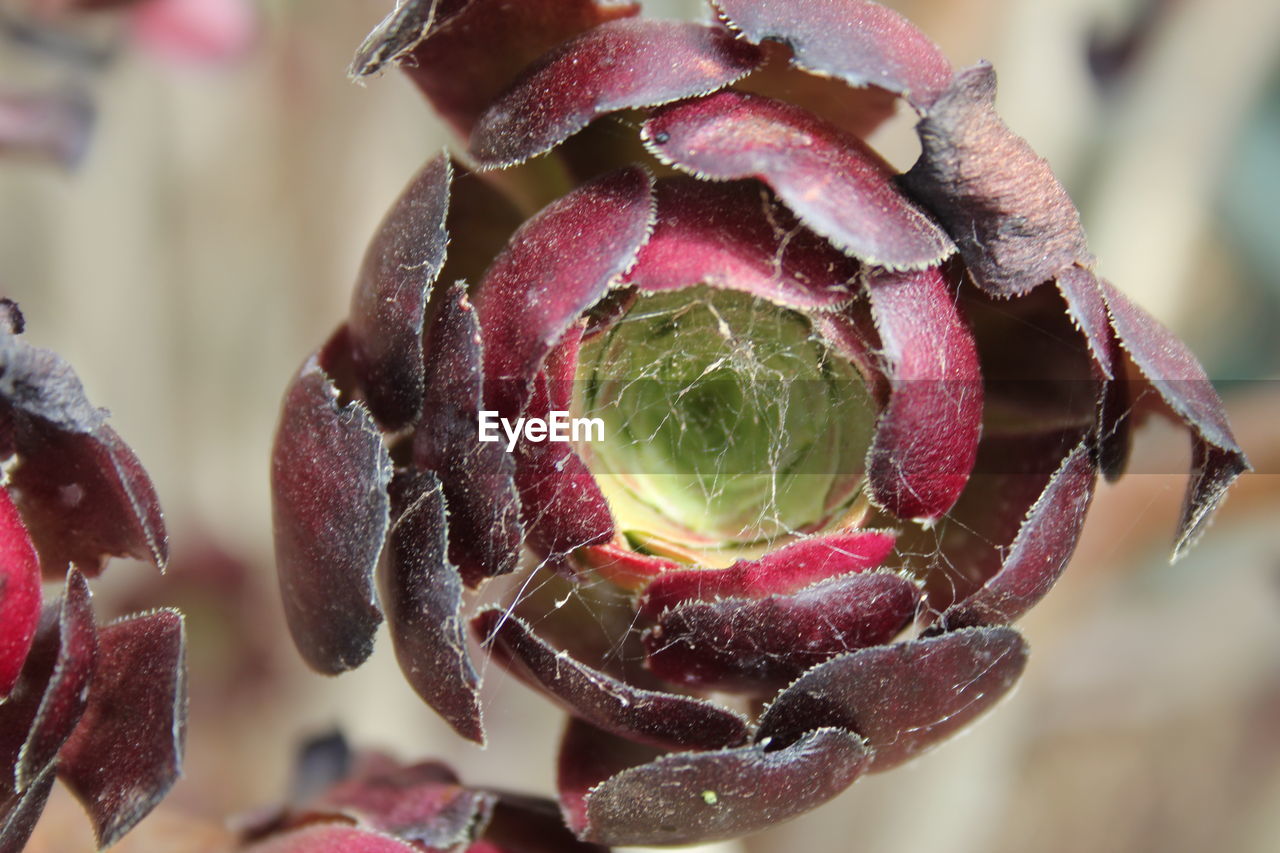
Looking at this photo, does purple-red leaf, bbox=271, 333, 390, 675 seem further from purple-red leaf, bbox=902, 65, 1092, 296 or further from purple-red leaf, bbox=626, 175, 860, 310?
purple-red leaf, bbox=902, 65, 1092, 296

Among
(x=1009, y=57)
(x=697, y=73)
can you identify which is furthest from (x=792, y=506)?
(x=1009, y=57)

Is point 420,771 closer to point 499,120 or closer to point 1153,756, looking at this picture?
point 499,120

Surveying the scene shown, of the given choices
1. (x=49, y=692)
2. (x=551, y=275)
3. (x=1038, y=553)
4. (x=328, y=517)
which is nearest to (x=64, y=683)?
(x=49, y=692)

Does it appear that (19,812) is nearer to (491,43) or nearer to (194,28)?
(491,43)

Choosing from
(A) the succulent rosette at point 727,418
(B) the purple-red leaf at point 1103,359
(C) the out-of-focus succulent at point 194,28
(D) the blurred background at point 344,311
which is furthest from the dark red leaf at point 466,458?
(C) the out-of-focus succulent at point 194,28

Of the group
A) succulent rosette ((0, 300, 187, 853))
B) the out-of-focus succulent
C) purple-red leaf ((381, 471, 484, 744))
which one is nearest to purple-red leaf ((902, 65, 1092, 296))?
purple-red leaf ((381, 471, 484, 744))

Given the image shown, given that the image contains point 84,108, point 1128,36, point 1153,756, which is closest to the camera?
point 84,108
